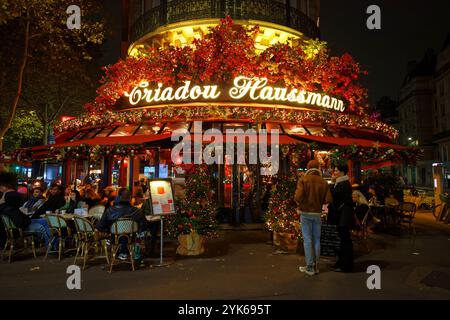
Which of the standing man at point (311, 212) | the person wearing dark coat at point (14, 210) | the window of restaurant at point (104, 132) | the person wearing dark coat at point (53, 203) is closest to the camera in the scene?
the standing man at point (311, 212)

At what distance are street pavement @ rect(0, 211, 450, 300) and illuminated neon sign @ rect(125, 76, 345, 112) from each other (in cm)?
575

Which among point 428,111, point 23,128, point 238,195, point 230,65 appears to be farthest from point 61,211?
point 428,111

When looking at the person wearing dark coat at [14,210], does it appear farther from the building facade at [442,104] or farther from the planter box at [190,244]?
the building facade at [442,104]

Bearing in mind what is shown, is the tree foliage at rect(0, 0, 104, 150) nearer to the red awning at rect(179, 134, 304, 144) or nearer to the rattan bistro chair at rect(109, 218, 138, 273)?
the red awning at rect(179, 134, 304, 144)

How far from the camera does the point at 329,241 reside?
6.93m

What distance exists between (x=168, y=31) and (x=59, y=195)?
8.76m

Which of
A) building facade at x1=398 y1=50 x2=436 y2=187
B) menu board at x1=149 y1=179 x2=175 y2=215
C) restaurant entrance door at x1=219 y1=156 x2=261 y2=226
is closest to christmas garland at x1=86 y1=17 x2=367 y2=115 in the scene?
restaurant entrance door at x1=219 y1=156 x2=261 y2=226

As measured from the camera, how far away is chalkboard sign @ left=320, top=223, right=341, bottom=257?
6.86 meters

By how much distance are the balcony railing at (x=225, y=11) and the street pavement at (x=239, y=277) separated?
968 centimetres

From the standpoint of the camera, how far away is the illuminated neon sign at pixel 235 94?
11844 mm

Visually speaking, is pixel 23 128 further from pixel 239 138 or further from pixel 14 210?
pixel 239 138

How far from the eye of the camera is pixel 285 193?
310 inches

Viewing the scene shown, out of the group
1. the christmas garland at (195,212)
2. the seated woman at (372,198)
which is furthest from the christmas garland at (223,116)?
the christmas garland at (195,212)

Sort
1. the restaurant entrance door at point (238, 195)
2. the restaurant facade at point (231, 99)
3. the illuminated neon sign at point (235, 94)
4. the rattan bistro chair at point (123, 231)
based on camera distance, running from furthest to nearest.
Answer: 1. the illuminated neon sign at point (235, 94)
2. the restaurant entrance door at point (238, 195)
3. the restaurant facade at point (231, 99)
4. the rattan bistro chair at point (123, 231)
